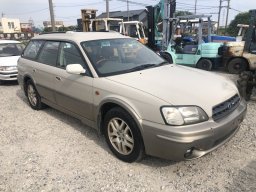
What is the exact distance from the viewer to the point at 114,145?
3.85 meters

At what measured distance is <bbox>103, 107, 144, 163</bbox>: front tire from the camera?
11.1 ft

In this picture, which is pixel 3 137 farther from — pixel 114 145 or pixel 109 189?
pixel 109 189

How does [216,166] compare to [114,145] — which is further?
[114,145]

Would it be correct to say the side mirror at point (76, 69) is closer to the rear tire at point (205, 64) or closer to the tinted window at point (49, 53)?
the tinted window at point (49, 53)

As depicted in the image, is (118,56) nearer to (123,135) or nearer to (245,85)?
(123,135)

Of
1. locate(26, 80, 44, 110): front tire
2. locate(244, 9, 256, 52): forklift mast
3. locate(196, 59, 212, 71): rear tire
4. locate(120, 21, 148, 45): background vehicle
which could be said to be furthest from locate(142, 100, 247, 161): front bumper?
locate(120, 21, 148, 45): background vehicle

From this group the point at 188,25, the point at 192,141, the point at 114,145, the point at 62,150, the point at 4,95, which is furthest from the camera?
the point at 188,25

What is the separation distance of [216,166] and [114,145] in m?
1.43

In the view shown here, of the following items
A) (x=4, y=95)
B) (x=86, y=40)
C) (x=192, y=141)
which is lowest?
(x=4, y=95)

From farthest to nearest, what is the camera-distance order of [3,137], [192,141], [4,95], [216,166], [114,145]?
[4,95] → [3,137] → [114,145] → [216,166] → [192,141]

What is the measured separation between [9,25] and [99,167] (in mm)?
83853

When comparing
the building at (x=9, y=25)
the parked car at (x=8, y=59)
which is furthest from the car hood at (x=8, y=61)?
the building at (x=9, y=25)

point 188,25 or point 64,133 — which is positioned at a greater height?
point 188,25

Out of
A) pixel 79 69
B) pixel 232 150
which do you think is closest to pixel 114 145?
pixel 79 69
